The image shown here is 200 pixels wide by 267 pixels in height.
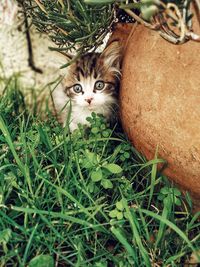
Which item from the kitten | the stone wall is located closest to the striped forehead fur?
the kitten

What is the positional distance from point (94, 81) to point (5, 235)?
0.97m

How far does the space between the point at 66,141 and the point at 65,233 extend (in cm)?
42

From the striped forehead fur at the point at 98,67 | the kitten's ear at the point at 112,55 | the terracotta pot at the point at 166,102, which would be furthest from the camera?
the striped forehead fur at the point at 98,67

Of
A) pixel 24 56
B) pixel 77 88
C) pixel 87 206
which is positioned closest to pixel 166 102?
pixel 87 206

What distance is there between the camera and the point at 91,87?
248 cm

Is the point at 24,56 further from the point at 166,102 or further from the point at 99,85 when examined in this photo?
the point at 166,102

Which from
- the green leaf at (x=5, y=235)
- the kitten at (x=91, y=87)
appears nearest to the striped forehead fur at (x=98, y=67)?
the kitten at (x=91, y=87)

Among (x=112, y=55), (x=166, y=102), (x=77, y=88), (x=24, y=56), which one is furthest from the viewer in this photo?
(x=24, y=56)

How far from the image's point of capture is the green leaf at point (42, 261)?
169 cm

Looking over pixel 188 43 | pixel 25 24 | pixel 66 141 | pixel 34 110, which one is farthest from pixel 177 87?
pixel 25 24

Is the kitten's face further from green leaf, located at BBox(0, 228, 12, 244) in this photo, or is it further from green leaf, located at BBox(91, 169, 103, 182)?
green leaf, located at BBox(0, 228, 12, 244)

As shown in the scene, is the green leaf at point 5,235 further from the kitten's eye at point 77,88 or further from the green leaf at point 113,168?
the kitten's eye at point 77,88

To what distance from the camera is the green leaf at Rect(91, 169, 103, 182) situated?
1941mm

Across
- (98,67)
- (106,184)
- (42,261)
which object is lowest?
(42,261)
